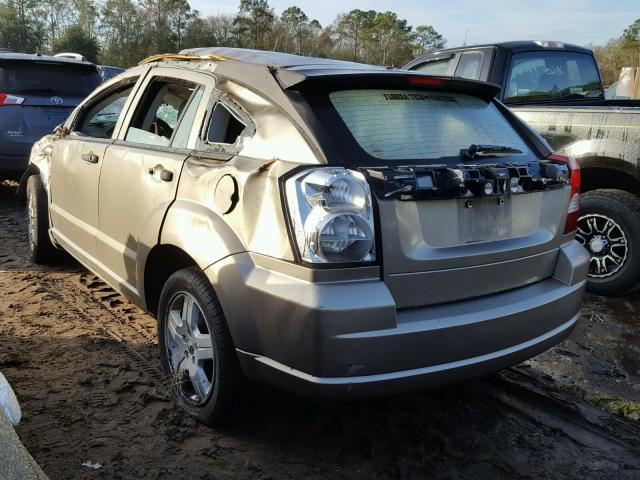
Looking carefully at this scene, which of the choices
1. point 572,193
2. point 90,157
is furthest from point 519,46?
Result: point 90,157

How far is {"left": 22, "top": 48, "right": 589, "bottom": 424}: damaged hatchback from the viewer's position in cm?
216

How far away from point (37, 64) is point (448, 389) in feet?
22.5

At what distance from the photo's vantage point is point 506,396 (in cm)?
318

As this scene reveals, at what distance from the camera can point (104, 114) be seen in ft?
13.8

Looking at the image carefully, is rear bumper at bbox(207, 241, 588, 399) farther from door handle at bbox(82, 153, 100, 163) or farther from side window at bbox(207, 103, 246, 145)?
door handle at bbox(82, 153, 100, 163)

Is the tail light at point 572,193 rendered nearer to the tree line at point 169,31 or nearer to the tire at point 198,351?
the tire at point 198,351

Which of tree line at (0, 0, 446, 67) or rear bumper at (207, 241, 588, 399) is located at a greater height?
tree line at (0, 0, 446, 67)

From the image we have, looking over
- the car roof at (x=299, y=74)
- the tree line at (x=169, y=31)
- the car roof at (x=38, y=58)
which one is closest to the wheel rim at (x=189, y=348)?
the car roof at (x=299, y=74)

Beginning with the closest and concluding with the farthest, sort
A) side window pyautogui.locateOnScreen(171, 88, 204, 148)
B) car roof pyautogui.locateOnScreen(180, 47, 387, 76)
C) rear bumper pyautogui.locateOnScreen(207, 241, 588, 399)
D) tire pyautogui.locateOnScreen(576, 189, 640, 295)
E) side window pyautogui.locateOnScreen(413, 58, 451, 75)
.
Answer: rear bumper pyautogui.locateOnScreen(207, 241, 588, 399) → car roof pyautogui.locateOnScreen(180, 47, 387, 76) → side window pyautogui.locateOnScreen(171, 88, 204, 148) → tire pyautogui.locateOnScreen(576, 189, 640, 295) → side window pyautogui.locateOnScreen(413, 58, 451, 75)

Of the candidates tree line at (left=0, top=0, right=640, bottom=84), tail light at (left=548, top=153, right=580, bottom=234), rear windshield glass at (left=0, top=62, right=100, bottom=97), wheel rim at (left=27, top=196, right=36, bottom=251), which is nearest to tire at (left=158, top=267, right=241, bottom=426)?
tail light at (left=548, top=153, right=580, bottom=234)

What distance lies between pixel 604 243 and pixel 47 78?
6.82 m

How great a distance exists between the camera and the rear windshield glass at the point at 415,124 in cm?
244

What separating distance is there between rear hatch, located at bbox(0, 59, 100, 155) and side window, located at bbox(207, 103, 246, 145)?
18.1 feet

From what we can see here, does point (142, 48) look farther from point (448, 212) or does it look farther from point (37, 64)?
point (448, 212)
